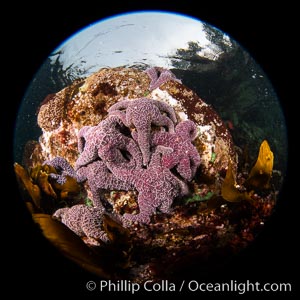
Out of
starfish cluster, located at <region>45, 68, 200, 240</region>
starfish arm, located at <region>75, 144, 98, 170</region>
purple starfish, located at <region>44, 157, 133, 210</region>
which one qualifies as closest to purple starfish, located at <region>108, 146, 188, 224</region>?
starfish cluster, located at <region>45, 68, 200, 240</region>

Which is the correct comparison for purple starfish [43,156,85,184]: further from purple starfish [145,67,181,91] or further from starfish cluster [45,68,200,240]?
purple starfish [145,67,181,91]

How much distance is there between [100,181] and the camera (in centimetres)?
459

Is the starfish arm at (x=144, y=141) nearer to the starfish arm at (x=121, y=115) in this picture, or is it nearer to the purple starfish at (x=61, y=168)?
the starfish arm at (x=121, y=115)

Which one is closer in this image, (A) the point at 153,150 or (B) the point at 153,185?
(B) the point at 153,185

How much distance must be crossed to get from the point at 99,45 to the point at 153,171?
2.00m

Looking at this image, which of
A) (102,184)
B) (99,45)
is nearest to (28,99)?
(99,45)

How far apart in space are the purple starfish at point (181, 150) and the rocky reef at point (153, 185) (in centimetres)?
1

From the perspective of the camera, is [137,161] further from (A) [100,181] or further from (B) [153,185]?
(A) [100,181]

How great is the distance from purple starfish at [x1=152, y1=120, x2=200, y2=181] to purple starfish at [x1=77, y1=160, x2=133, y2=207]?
0.67 metres

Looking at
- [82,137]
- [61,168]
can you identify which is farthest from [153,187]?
[61,168]

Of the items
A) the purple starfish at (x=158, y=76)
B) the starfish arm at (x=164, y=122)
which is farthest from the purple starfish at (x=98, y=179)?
the purple starfish at (x=158, y=76)

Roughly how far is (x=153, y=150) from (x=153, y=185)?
508 millimetres

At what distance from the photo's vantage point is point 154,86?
17.3ft

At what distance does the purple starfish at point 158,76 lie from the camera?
201 inches
